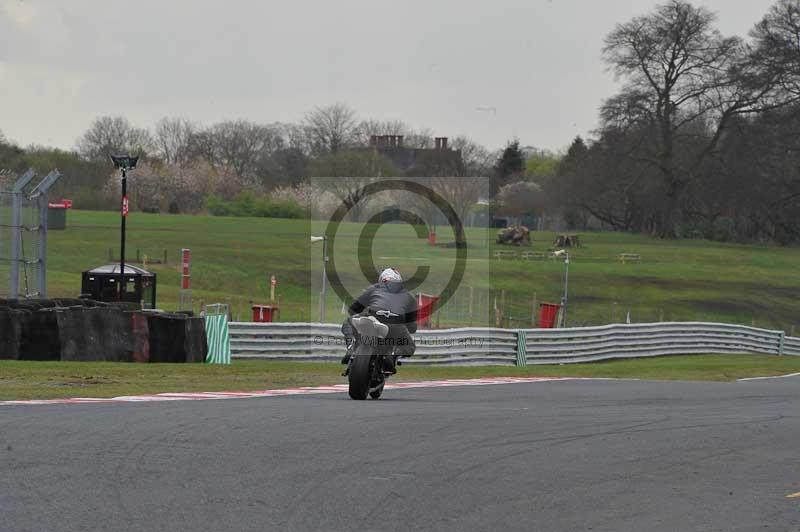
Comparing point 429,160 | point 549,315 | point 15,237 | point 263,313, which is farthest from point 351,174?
point 15,237

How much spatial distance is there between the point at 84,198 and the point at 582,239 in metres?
38.9

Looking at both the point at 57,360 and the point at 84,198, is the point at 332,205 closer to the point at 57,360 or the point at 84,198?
the point at 84,198

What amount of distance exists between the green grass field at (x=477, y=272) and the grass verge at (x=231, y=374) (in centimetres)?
1769

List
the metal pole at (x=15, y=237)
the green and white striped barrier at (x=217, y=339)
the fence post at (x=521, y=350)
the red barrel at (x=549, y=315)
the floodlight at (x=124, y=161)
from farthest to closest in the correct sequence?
the red barrel at (x=549, y=315)
the fence post at (x=521, y=350)
the floodlight at (x=124, y=161)
the green and white striped barrier at (x=217, y=339)
the metal pole at (x=15, y=237)

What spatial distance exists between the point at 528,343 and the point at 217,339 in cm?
874

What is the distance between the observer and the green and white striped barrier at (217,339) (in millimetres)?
23391

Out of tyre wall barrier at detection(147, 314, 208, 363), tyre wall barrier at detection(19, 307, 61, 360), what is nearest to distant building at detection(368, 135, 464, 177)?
tyre wall barrier at detection(147, 314, 208, 363)

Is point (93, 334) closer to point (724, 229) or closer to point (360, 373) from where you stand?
point (360, 373)

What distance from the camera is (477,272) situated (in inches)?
2512

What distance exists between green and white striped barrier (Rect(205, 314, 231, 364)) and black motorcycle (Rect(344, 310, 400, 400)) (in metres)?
9.90

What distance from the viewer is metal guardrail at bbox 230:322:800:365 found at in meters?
24.8

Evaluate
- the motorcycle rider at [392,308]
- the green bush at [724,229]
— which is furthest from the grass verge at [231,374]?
the green bush at [724,229]

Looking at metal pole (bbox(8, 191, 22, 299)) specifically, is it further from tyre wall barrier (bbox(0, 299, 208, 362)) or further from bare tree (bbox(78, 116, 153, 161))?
bare tree (bbox(78, 116, 153, 161))

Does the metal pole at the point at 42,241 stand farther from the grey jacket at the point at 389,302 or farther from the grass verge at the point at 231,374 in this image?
the grey jacket at the point at 389,302
